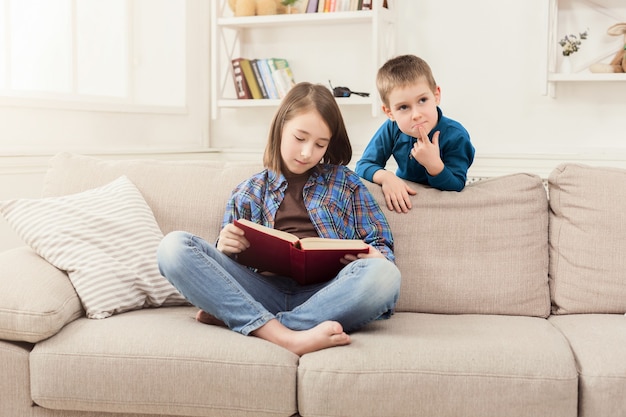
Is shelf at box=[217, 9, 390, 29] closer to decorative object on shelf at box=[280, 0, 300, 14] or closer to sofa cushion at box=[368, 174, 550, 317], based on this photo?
decorative object on shelf at box=[280, 0, 300, 14]

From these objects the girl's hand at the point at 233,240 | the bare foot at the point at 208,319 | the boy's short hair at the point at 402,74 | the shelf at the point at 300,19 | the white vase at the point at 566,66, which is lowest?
the bare foot at the point at 208,319

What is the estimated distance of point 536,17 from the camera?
3809mm

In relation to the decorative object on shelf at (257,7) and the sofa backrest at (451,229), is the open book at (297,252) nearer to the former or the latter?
the sofa backrest at (451,229)

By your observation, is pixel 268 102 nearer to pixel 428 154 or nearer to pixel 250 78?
pixel 250 78

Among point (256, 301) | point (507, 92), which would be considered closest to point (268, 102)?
point (507, 92)

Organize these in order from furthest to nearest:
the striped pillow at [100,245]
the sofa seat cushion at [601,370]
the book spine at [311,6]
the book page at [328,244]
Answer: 1. the book spine at [311,6]
2. the striped pillow at [100,245]
3. the book page at [328,244]
4. the sofa seat cushion at [601,370]

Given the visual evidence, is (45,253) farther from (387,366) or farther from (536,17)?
(536,17)

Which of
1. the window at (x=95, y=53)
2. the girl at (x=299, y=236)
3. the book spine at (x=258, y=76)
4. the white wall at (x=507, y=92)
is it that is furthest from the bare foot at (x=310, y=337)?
the book spine at (x=258, y=76)

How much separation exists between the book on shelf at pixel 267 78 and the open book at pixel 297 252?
218 cm

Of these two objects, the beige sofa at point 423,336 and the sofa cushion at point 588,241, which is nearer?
the beige sofa at point 423,336

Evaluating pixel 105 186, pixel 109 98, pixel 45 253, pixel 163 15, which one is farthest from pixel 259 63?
pixel 45 253

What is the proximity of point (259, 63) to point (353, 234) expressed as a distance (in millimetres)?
2149

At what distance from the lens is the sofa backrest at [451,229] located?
2.12 m

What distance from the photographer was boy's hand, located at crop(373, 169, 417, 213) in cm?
220
